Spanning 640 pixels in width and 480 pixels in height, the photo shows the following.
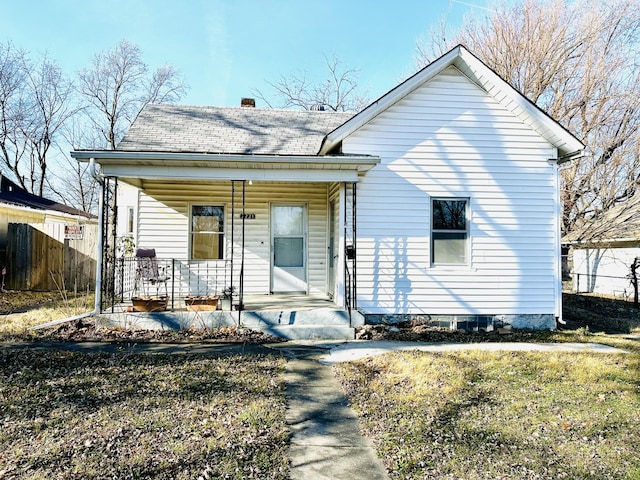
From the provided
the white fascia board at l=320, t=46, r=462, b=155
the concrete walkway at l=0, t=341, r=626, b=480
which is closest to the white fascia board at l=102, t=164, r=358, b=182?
the white fascia board at l=320, t=46, r=462, b=155

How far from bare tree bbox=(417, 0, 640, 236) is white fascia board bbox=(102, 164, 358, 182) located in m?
13.2

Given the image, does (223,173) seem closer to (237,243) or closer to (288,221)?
(237,243)

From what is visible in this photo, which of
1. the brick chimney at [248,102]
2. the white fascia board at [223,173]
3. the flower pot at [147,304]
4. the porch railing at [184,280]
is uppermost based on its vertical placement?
the brick chimney at [248,102]

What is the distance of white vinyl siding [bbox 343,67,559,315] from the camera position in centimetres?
818

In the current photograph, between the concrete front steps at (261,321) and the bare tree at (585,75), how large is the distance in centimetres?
1391

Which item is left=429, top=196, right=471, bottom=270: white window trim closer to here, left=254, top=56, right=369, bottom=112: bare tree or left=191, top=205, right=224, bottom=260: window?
left=191, top=205, right=224, bottom=260: window

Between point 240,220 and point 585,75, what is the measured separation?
54.8 ft

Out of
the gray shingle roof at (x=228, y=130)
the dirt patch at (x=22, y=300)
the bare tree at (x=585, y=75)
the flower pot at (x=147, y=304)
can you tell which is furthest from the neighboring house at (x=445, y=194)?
the bare tree at (x=585, y=75)

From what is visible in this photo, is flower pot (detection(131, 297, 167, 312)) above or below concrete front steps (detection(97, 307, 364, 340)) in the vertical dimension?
above

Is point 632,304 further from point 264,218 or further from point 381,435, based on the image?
point 381,435

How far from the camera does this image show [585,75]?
17.4 m

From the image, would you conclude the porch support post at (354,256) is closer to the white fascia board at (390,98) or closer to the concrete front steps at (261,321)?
the concrete front steps at (261,321)

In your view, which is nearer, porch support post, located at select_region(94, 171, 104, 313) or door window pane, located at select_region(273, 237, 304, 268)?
porch support post, located at select_region(94, 171, 104, 313)

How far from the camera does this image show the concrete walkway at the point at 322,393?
3.15m
